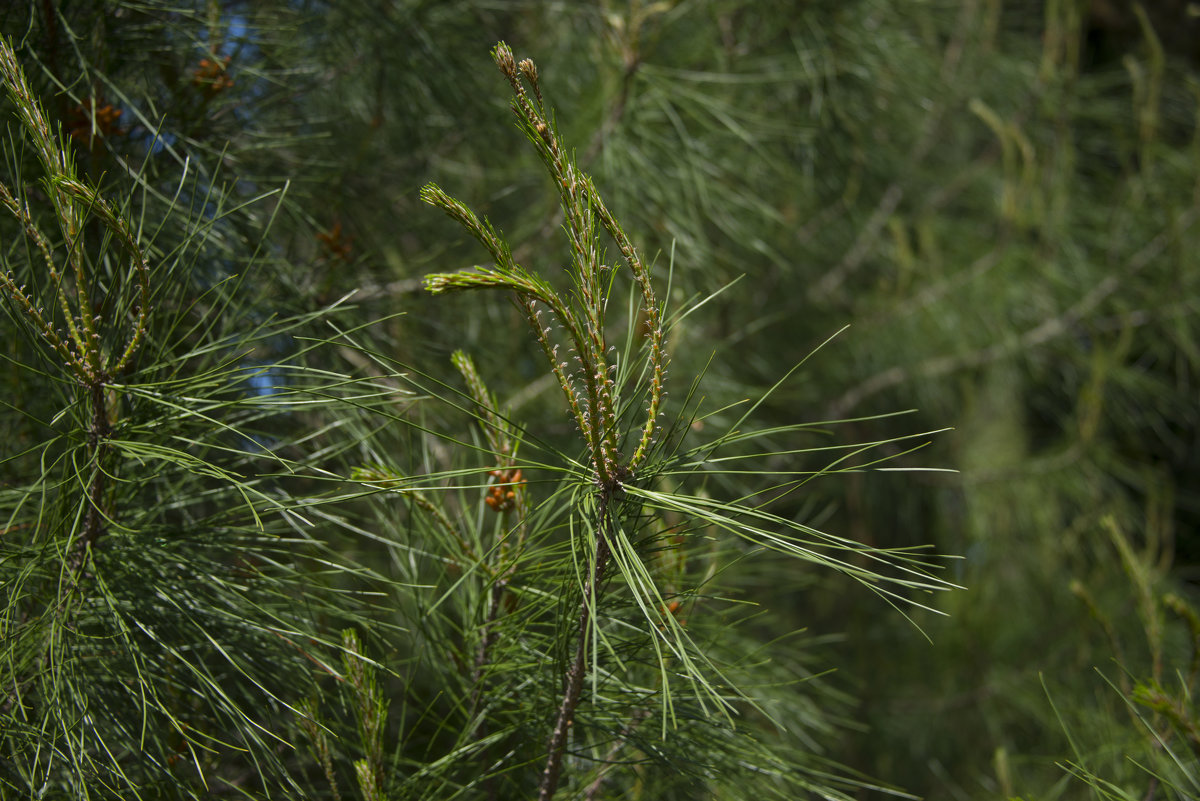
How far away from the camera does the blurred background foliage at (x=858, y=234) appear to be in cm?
53

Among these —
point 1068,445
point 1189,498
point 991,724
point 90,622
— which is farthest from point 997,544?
point 90,622

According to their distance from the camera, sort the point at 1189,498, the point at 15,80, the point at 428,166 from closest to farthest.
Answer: the point at 15,80 < the point at 428,166 < the point at 1189,498

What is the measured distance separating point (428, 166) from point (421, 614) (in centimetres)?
53

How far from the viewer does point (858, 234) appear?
4.42 feet

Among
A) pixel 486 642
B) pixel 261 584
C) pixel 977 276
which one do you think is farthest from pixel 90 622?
pixel 977 276

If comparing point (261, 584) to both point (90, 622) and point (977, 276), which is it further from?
point (977, 276)

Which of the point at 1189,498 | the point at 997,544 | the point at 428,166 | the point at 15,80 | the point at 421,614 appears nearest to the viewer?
the point at 15,80

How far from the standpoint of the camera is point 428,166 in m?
0.82

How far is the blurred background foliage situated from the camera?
1.75ft

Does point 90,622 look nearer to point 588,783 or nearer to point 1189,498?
point 588,783

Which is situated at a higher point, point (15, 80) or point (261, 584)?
point (15, 80)

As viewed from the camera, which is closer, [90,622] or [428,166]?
[90,622]

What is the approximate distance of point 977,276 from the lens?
1.24m

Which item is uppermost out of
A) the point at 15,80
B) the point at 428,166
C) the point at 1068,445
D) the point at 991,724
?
the point at 15,80
